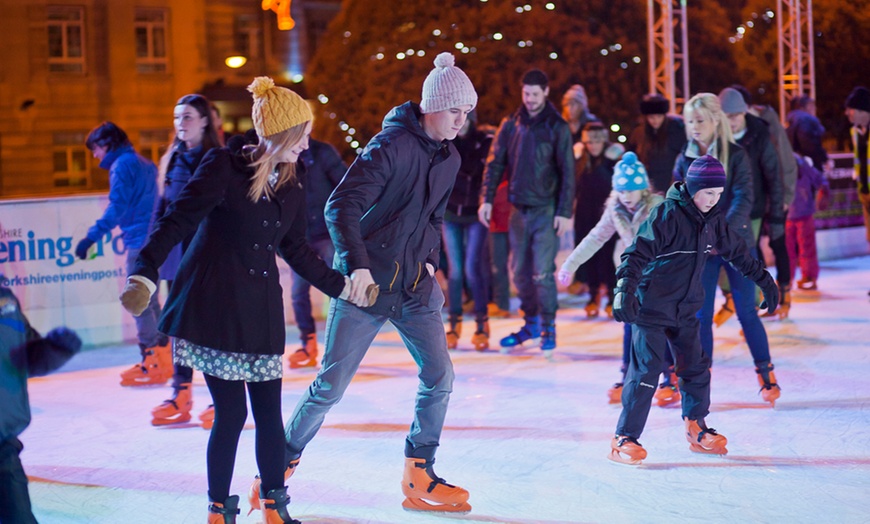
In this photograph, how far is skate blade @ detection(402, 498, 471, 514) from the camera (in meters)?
3.87

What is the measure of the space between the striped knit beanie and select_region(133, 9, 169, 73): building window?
923 inches

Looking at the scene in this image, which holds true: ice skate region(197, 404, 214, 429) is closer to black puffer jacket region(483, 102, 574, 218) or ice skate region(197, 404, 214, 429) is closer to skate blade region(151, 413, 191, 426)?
skate blade region(151, 413, 191, 426)

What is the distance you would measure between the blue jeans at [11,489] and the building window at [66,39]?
23821 millimetres

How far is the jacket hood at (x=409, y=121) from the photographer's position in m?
3.77

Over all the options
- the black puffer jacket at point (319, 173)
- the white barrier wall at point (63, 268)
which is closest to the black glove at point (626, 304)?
the black puffer jacket at point (319, 173)

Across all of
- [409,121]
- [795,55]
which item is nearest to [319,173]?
[409,121]

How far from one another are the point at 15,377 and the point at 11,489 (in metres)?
0.29

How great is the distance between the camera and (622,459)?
445cm

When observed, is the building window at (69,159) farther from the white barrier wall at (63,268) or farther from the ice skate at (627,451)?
the ice skate at (627,451)

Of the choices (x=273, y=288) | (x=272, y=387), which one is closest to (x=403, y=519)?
(x=272, y=387)

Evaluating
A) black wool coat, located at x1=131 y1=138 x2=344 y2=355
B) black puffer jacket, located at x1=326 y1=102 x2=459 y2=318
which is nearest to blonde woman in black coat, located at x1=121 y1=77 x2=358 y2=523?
black wool coat, located at x1=131 y1=138 x2=344 y2=355

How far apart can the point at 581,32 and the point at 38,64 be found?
1239 centimetres

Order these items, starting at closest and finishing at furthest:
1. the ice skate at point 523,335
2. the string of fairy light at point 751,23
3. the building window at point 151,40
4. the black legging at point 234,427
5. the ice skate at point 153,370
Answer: the black legging at point 234,427, the ice skate at point 153,370, the ice skate at point 523,335, the building window at point 151,40, the string of fairy light at point 751,23

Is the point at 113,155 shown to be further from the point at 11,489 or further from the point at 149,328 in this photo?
the point at 11,489
